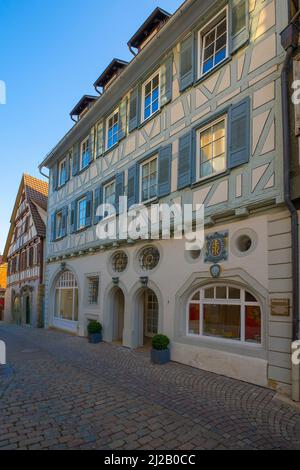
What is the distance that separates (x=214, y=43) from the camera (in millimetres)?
8188

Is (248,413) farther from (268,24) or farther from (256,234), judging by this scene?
(268,24)

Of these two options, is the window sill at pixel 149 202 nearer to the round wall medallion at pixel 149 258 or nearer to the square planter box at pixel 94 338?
the round wall medallion at pixel 149 258

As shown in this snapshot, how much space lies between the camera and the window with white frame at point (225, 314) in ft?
21.7

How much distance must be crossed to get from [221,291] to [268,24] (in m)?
6.02

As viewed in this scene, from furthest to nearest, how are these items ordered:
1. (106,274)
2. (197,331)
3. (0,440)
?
(106,274) → (197,331) → (0,440)

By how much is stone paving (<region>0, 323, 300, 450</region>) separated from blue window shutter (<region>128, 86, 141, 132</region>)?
25.2 feet

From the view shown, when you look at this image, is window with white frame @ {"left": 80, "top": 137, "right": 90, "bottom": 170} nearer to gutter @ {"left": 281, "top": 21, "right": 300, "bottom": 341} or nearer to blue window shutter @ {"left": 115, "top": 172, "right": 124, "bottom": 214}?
blue window shutter @ {"left": 115, "top": 172, "right": 124, "bottom": 214}

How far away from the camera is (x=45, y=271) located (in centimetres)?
1759

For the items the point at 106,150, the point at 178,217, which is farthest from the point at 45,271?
the point at 178,217

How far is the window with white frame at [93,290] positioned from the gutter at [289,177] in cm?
850

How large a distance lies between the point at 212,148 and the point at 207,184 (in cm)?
95

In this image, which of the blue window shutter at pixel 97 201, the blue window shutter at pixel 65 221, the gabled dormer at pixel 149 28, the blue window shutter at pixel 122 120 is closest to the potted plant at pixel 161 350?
the blue window shutter at pixel 97 201

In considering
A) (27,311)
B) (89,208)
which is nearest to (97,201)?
(89,208)

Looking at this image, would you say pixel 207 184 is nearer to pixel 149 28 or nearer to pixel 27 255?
pixel 149 28
